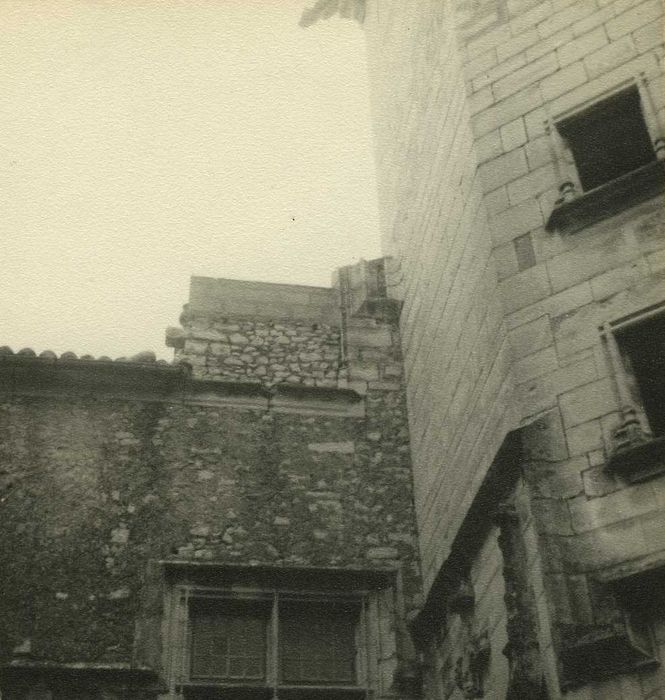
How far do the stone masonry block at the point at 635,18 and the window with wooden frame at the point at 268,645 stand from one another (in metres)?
3.95

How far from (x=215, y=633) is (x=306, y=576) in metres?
0.69

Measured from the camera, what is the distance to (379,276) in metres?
8.91

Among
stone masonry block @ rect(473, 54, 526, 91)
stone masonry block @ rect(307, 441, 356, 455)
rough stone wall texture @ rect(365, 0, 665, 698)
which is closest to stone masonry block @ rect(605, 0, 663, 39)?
rough stone wall texture @ rect(365, 0, 665, 698)

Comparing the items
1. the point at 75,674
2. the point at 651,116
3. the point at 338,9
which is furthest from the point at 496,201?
→ the point at 338,9

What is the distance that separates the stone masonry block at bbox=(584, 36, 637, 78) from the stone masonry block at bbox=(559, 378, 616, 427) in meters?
2.19

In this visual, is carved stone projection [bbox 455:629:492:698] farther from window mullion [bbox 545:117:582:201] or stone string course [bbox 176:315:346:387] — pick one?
stone string course [bbox 176:315:346:387]

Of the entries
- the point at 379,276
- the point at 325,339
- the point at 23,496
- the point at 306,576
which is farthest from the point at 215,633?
the point at 379,276

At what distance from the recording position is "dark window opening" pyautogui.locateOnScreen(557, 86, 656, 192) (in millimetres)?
6148

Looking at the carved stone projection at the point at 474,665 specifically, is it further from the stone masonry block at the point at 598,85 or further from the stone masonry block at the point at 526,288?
the stone masonry block at the point at 598,85

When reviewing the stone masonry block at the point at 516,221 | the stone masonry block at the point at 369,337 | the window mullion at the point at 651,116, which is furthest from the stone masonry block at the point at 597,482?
the stone masonry block at the point at 369,337

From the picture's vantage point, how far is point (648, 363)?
5.27 metres

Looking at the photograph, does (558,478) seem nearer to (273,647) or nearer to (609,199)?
(609,199)

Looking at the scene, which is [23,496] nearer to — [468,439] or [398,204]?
[468,439]

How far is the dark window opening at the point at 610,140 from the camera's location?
242 inches
